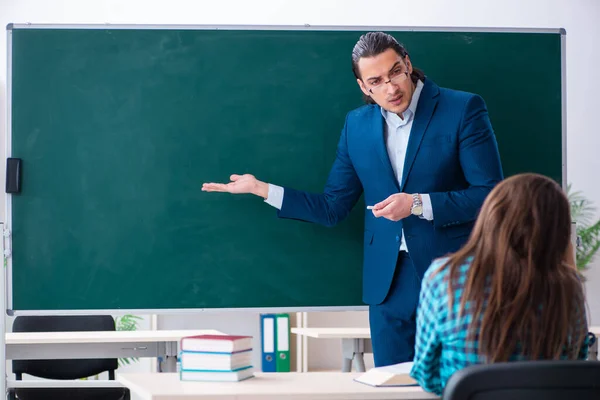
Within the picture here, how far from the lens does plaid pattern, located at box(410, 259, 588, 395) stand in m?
1.74

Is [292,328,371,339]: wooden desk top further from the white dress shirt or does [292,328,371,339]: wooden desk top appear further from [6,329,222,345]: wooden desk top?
the white dress shirt

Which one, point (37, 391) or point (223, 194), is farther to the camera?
point (37, 391)

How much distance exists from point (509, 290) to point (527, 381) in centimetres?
28

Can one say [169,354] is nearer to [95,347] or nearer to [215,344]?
[95,347]

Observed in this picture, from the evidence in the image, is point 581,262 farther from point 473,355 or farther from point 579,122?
point 473,355

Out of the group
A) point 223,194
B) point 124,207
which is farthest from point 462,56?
point 124,207

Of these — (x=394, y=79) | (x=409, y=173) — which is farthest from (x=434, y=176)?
(x=394, y=79)

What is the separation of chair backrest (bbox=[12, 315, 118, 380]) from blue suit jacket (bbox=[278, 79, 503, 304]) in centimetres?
214

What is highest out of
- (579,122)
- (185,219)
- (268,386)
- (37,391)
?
(579,122)

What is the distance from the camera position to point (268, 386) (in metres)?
1.95

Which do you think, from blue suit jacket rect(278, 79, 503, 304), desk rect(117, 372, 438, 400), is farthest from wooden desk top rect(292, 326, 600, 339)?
desk rect(117, 372, 438, 400)

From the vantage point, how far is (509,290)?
67.9 inches

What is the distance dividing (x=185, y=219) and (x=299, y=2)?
118 inches

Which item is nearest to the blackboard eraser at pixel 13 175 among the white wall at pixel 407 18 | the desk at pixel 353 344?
the desk at pixel 353 344
